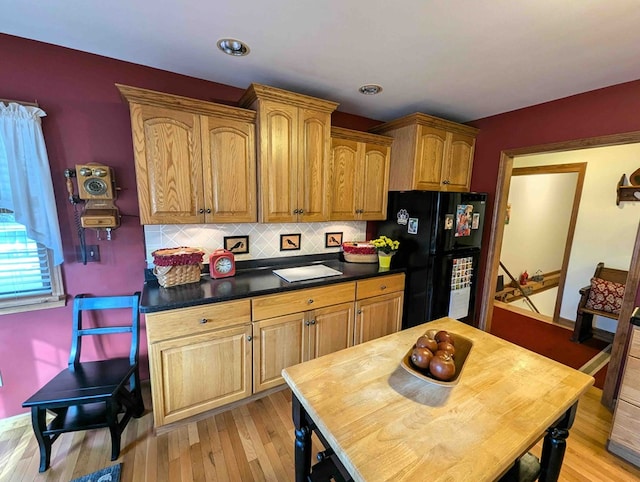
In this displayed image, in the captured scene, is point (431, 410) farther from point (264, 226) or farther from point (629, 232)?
point (629, 232)

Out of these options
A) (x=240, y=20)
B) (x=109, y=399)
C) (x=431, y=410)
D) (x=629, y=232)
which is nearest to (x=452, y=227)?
(x=431, y=410)

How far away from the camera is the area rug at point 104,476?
1428mm

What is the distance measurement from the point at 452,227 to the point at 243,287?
1.89m

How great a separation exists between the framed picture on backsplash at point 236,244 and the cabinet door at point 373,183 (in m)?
1.10

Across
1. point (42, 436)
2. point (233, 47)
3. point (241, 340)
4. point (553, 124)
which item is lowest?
point (42, 436)

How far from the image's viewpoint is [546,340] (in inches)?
122

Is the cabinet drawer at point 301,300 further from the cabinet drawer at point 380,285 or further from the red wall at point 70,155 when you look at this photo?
the red wall at point 70,155

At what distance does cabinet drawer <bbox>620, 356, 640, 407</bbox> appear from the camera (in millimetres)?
1549

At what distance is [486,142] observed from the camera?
2719mm

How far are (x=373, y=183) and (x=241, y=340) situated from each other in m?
1.83

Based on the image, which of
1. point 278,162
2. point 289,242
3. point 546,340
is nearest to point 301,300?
point 289,242

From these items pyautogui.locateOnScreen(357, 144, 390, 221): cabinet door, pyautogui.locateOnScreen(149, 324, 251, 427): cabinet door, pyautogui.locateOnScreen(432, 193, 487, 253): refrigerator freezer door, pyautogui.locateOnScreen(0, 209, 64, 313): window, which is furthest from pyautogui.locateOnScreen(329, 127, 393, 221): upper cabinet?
pyautogui.locateOnScreen(0, 209, 64, 313): window

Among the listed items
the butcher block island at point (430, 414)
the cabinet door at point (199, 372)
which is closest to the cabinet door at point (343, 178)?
the cabinet door at point (199, 372)

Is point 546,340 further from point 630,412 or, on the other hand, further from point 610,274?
point 630,412
